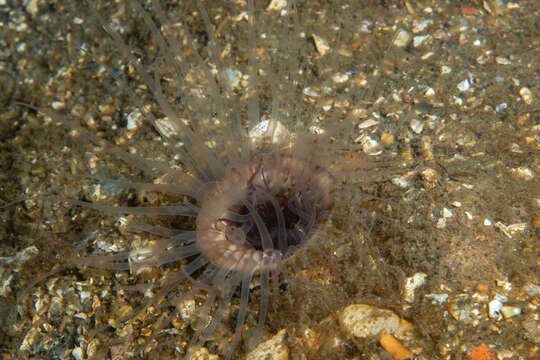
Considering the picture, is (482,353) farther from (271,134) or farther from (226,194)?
(271,134)

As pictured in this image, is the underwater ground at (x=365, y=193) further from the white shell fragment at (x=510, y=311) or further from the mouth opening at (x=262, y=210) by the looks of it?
the mouth opening at (x=262, y=210)

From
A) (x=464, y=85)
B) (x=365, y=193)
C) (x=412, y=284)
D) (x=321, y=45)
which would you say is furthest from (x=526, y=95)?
(x=412, y=284)

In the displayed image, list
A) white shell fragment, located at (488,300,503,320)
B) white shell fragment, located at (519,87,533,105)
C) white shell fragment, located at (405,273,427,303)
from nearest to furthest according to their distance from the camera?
white shell fragment, located at (488,300,503,320) → white shell fragment, located at (405,273,427,303) → white shell fragment, located at (519,87,533,105)

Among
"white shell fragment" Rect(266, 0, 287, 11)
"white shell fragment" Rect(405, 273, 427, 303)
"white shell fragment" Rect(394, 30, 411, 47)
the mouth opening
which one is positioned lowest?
"white shell fragment" Rect(405, 273, 427, 303)

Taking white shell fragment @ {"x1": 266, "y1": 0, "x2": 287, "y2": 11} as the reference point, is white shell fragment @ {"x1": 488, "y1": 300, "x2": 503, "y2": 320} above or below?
below

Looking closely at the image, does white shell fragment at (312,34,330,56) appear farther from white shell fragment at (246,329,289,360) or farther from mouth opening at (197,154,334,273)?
white shell fragment at (246,329,289,360)

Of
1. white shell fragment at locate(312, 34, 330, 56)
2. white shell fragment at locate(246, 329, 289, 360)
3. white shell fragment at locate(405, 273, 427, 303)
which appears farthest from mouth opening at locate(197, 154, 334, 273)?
white shell fragment at locate(312, 34, 330, 56)
